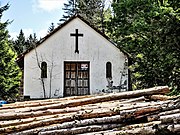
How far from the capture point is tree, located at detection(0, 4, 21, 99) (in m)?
26.3

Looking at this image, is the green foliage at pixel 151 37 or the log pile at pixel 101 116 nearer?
the log pile at pixel 101 116

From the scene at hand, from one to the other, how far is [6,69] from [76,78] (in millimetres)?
10563

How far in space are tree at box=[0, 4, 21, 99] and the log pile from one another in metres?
22.0

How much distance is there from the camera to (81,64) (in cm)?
1844

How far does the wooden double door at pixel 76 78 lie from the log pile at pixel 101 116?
43.0ft


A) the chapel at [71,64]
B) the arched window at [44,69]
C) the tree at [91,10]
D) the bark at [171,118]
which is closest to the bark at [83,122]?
the bark at [171,118]

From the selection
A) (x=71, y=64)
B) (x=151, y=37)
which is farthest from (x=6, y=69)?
(x=151, y=37)

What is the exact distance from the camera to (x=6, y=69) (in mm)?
27125

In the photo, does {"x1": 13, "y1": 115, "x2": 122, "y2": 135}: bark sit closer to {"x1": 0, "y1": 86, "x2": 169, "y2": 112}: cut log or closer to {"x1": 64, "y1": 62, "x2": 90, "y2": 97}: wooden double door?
{"x1": 0, "y1": 86, "x2": 169, "y2": 112}: cut log

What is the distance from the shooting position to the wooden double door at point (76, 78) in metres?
18.3

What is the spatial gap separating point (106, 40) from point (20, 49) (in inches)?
912

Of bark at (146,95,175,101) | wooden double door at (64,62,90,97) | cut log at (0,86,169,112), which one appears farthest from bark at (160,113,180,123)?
wooden double door at (64,62,90,97)

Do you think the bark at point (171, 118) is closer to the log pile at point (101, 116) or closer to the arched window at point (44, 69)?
the log pile at point (101, 116)

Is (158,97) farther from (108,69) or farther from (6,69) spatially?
(6,69)
